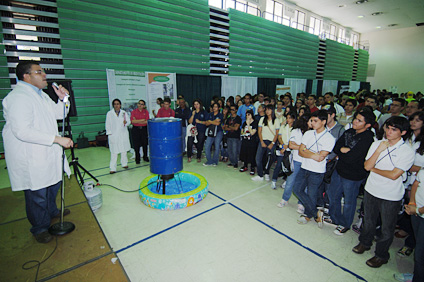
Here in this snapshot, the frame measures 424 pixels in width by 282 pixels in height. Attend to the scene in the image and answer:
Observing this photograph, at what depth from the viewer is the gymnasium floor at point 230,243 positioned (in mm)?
2471

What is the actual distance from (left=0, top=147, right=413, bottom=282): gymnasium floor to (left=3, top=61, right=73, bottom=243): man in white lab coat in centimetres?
58

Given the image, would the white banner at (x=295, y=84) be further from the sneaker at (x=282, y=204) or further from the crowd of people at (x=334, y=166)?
the sneaker at (x=282, y=204)

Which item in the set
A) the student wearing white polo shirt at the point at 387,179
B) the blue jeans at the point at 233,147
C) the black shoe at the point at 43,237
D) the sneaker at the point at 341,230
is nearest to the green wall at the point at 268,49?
the blue jeans at the point at 233,147

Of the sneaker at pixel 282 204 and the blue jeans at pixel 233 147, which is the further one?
the blue jeans at pixel 233 147

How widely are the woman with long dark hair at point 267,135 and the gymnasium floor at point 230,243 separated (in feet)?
3.30

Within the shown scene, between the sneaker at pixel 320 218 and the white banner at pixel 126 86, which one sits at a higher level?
the white banner at pixel 126 86

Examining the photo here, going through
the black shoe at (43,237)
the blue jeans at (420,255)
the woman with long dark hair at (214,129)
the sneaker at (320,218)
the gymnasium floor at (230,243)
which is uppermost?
the woman with long dark hair at (214,129)

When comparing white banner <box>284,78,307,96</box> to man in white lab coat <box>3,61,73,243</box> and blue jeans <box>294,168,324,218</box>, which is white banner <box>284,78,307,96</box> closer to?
blue jeans <box>294,168,324,218</box>

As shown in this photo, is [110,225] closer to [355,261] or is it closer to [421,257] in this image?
[355,261]

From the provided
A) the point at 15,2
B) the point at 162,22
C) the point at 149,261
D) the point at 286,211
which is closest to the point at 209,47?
the point at 162,22

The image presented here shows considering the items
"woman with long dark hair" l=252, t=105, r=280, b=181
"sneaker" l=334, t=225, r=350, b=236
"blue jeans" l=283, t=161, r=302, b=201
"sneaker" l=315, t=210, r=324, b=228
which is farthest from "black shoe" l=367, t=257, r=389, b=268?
"woman with long dark hair" l=252, t=105, r=280, b=181

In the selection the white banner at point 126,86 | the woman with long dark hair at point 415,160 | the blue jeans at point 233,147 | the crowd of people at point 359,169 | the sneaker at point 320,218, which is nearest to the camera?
the crowd of people at point 359,169

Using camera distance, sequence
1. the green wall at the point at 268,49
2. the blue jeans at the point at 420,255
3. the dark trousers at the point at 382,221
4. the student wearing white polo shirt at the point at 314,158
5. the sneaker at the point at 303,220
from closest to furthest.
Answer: the blue jeans at the point at 420,255 < the dark trousers at the point at 382,221 < the student wearing white polo shirt at the point at 314,158 < the sneaker at the point at 303,220 < the green wall at the point at 268,49

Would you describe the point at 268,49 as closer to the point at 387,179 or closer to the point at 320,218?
the point at 320,218
